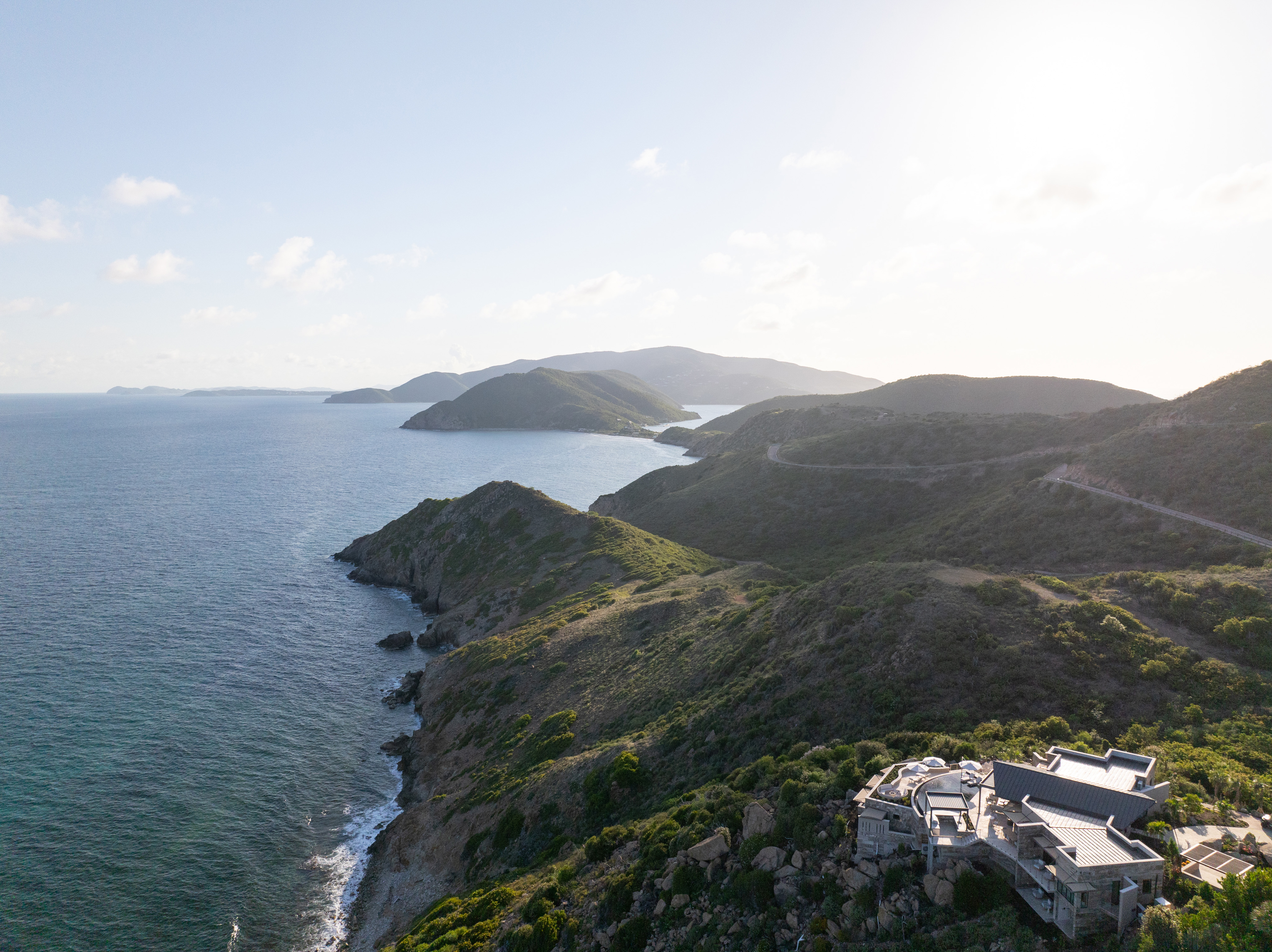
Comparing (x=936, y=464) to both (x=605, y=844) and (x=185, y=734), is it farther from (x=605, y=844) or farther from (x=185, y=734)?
(x=185, y=734)

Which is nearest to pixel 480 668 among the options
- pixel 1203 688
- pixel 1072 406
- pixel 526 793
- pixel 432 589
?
pixel 526 793

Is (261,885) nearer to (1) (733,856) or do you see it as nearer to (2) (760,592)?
(1) (733,856)

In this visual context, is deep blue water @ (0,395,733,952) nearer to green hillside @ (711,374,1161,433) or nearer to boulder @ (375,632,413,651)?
boulder @ (375,632,413,651)

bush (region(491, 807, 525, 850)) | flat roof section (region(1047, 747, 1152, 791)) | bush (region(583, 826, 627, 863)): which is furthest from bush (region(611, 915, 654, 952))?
bush (region(491, 807, 525, 850))

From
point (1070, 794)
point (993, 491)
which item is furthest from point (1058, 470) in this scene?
point (1070, 794)

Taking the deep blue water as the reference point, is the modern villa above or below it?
→ above
